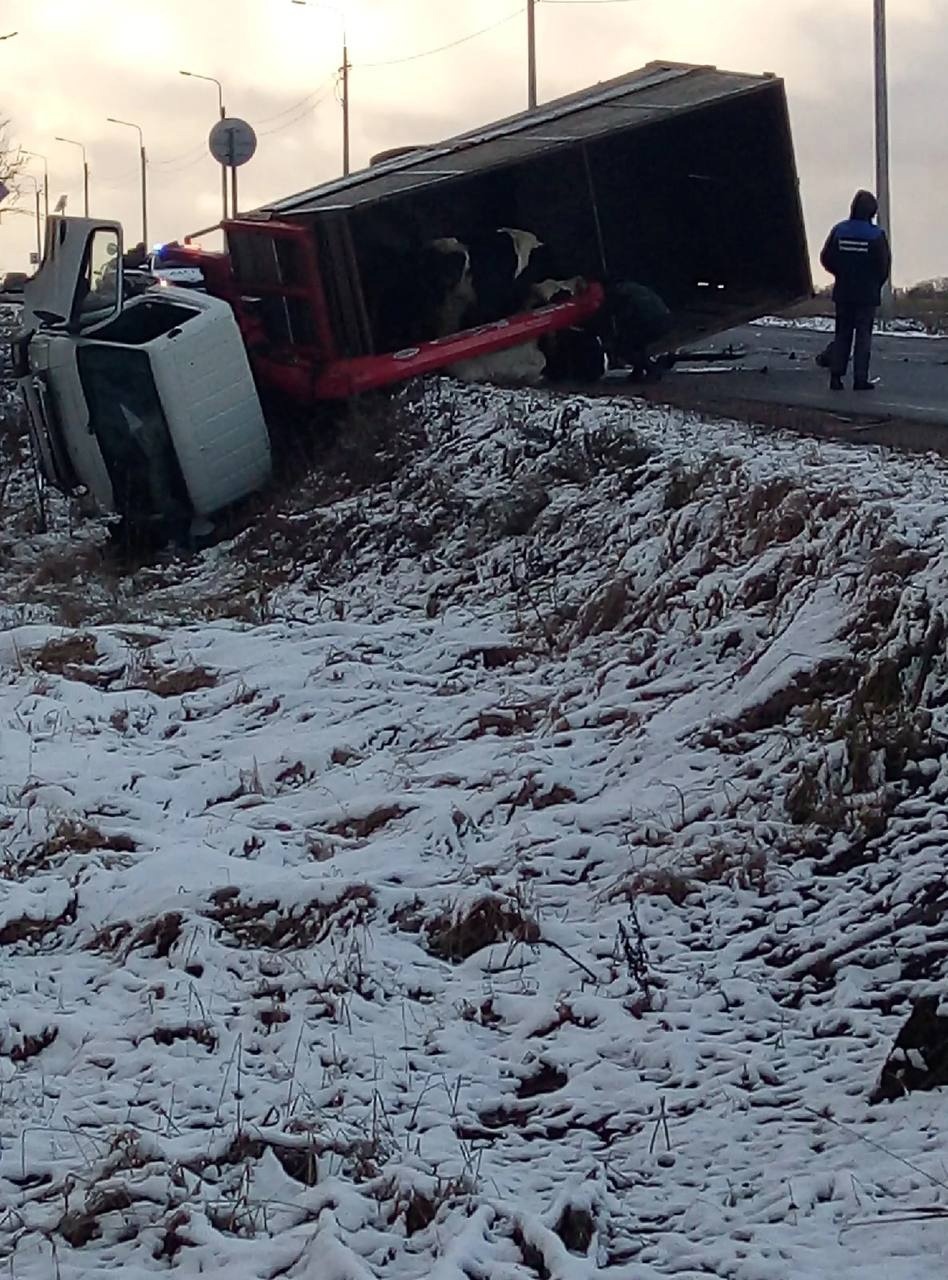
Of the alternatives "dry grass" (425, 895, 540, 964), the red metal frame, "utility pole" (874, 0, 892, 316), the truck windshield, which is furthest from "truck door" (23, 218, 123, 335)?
"utility pole" (874, 0, 892, 316)

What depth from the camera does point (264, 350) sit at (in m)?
14.6

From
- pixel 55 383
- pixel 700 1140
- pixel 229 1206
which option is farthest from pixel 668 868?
pixel 55 383

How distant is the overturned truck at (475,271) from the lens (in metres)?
13.2

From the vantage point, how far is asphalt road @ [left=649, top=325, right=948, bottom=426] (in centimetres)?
1272

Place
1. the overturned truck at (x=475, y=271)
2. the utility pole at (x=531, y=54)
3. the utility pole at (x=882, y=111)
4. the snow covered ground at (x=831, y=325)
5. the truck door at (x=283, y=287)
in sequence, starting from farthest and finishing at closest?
the utility pole at (x=531, y=54)
the utility pole at (x=882, y=111)
the snow covered ground at (x=831, y=325)
the truck door at (x=283, y=287)
the overturned truck at (x=475, y=271)

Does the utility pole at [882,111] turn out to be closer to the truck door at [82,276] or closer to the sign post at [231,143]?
the sign post at [231,143]

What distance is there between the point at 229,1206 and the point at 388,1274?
0.53 metres

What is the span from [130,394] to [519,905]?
304 inches

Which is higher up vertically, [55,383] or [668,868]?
[55,383]

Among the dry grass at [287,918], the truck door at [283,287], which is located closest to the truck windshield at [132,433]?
the truck door at [283,287]

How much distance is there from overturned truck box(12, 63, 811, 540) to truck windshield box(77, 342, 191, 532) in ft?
0.09

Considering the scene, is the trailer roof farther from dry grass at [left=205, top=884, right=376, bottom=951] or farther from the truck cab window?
dry grass at [left=205, top=884, right=376, bottom=951]

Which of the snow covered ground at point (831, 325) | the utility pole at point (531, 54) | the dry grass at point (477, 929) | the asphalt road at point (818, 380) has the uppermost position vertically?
the utility pole at point (531, 54)

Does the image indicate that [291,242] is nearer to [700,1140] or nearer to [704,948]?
[704,948]
